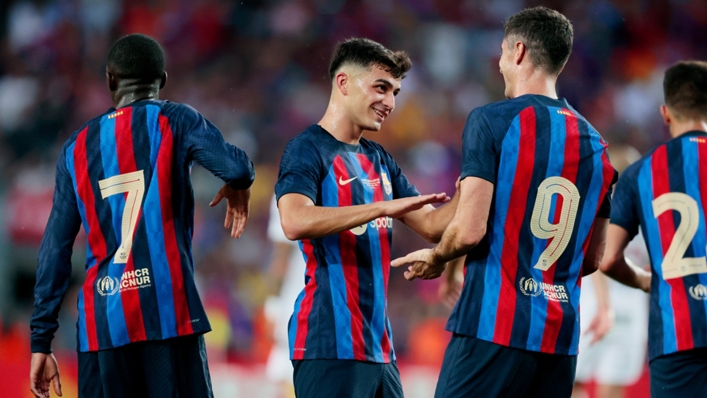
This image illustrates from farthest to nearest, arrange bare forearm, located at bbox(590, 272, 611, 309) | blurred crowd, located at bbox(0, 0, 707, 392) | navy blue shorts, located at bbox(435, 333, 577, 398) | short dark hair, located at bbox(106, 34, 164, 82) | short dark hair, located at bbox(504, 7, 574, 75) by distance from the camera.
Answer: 1. blurred crowd, located at bbox(0, 0, 707, 392)
2. bare forearm, located at bbox(590, 272, 611, 309)
3. short dark hair, located at bbox(106, 34, 164, 82)
4. short dark hair, located at bbox(504, 7, 574, 75)
5. navy blue shorts, located at bbox(435, 333, 577, 398)

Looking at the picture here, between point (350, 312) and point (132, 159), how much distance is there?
1.06 meters

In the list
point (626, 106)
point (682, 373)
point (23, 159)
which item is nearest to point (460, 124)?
point (626, 106)

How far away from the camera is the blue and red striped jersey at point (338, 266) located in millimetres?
3221

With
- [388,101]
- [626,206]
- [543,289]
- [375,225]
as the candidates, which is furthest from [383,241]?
[626,206]

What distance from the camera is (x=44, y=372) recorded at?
347 centimetres

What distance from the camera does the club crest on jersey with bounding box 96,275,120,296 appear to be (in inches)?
129

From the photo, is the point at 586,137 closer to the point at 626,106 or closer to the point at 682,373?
the point at 682,373

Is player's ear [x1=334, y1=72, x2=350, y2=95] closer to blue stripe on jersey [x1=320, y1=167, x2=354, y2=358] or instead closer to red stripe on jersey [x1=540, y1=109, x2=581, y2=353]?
blue stripe on jersey [x1=320, y1=167, x2=354, y2=358]

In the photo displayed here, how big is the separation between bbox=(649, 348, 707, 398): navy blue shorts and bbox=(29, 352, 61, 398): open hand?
257 centimetres

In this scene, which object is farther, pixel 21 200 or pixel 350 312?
pixel 21 200

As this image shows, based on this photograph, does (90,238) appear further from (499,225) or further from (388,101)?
(499,225)

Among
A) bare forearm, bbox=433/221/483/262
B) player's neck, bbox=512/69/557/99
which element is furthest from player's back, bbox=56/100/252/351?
player's neck, bbox=512/69/557/99

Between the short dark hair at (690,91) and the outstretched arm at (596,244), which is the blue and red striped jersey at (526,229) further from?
the short dark hair at (690,91)

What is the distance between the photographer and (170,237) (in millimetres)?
3273
